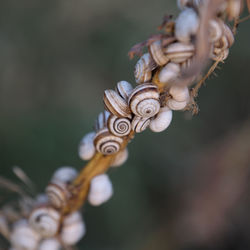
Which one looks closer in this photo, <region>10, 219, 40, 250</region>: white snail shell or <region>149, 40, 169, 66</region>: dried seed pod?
<region>149, 40, 169, 66</region>: dried seed pod

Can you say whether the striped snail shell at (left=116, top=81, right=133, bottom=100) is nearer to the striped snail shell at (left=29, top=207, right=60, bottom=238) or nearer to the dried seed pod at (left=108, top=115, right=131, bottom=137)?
the dried seed pod at (left=108, top=115, right=131, bottom=137)

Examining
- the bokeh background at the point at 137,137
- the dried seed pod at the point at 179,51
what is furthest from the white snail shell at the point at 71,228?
the bokeh background at the point at 137,137

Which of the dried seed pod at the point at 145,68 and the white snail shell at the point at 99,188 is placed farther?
the white snail shell at the point at 99,188

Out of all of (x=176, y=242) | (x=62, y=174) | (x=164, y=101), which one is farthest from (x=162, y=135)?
(x=164, y=101)

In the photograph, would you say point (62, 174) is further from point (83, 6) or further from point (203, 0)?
point (83, 6)

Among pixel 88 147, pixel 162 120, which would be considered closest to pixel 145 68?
pixel 162 120

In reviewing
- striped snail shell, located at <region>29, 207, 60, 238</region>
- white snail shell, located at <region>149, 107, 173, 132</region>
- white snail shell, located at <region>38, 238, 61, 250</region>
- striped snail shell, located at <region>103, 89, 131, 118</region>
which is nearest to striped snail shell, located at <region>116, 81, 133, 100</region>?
striped snail shell, located at <region>103, 89, 131, 118</region>

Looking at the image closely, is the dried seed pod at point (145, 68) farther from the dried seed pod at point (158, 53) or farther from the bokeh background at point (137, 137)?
the bokeh background at point (137, 137)
